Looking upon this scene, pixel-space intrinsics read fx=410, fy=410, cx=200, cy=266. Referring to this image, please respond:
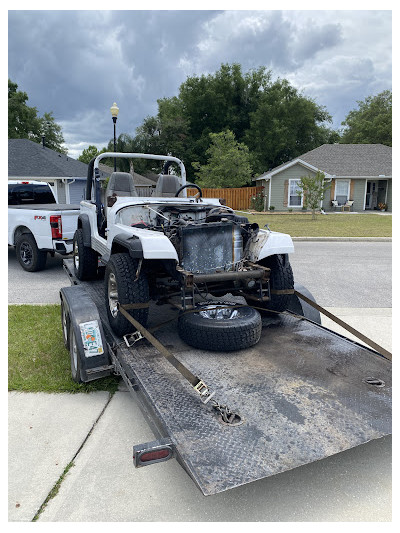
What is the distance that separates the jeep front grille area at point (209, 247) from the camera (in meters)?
3.93

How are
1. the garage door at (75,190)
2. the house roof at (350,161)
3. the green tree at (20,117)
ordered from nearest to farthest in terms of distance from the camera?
1. the garage door at (75,190)
2. the house roof at (350,161)
3. the green tree at (20,117)

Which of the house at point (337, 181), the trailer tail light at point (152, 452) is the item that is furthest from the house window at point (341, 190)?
the trailer tail light at point (152, 452)

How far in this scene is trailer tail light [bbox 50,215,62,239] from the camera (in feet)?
26.8

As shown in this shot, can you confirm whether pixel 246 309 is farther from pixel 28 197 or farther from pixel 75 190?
pixel 75 190

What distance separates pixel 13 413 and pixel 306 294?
3273 millimetres

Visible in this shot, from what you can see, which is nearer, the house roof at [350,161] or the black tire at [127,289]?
the black tire at [127,289]

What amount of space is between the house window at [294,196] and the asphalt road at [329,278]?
17.9 metres

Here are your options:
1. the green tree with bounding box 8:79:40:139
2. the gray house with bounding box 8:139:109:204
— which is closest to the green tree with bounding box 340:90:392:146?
the gray house with bounding box 8:139:109:204

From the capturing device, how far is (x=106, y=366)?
3562mm

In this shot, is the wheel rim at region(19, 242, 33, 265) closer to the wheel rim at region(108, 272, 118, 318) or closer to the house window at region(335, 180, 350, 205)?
the wheel rim at region(108, 272, 118, 318)

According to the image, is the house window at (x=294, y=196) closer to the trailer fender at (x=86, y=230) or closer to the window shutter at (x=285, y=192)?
the window shutter at (x=285, y=192)

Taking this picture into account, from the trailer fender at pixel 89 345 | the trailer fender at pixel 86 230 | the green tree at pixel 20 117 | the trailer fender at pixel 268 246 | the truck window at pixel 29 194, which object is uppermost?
the green tree at pixel 20 117

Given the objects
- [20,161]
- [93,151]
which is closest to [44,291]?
[20,161]

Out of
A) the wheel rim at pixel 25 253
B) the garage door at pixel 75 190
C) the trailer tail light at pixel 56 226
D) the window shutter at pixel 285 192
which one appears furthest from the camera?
the window shutter at pixel 285 192
